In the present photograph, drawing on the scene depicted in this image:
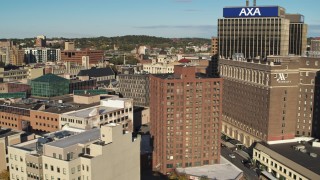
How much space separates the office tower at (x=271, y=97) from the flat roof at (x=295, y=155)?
735cm

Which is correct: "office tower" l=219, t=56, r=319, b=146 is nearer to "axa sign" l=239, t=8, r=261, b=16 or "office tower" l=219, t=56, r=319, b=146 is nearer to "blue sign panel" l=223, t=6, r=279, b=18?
"blue sign panel" l=223, t=6, r=279, b=18

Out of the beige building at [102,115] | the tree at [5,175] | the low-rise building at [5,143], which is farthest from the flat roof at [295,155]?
the tree at [5,175]

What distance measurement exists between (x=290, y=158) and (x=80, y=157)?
227 feet

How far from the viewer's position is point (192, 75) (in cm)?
11325

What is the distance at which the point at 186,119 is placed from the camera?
373 ft

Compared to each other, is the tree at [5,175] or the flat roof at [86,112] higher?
the flat roof at [86,112]

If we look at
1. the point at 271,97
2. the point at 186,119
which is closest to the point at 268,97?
the point at 271,97

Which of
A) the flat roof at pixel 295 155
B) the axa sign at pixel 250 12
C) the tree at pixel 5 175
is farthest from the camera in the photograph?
the axa sign at pixel 250 12

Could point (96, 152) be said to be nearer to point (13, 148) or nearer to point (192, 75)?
point (13, 148)

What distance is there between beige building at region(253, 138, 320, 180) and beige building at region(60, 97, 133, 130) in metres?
46.4

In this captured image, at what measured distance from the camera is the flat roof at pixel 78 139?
7450cm

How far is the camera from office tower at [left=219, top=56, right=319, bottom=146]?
440ft

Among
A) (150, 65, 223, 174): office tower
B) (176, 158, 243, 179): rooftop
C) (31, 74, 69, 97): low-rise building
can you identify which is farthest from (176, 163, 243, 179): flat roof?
(31, 74, 69, 97): low-rise building

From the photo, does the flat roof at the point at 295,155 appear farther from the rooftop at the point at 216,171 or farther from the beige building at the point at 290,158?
the rooftop at the point at 216,171
